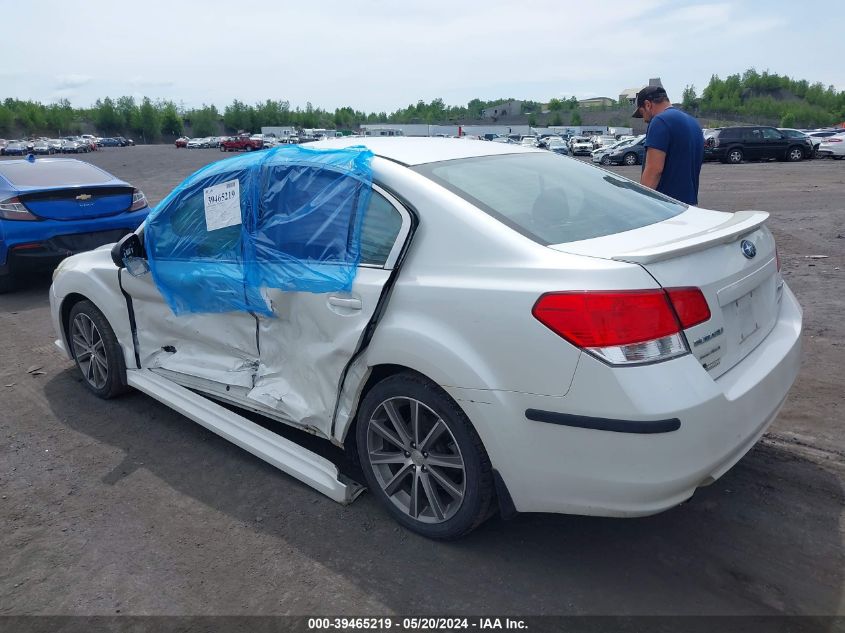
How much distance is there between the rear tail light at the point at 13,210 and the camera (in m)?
7.66

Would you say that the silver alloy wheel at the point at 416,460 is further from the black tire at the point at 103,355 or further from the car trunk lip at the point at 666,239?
the black tire at the point at 103,355

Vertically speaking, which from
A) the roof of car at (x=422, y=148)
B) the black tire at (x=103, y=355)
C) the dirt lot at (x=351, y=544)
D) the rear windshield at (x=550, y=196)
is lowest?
the dirt lot at (x=351, y=544)

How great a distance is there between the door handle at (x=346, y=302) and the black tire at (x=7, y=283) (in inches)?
256

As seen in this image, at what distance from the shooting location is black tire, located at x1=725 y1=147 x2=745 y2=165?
30.8 metres

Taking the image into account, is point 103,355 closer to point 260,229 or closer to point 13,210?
point 260,229

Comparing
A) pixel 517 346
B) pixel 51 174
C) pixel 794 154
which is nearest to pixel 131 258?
pixel 517 346

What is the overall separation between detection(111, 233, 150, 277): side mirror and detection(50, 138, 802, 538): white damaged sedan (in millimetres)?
647

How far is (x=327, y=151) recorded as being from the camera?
3.46 meters

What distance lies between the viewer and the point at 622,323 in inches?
92.4

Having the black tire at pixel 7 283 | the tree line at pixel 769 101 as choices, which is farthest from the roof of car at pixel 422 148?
the tree line at pixel 769 101

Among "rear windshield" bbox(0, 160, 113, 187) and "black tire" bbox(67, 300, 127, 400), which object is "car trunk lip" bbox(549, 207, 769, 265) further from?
"rear windshield" bbox(0, 160, 113, 187)

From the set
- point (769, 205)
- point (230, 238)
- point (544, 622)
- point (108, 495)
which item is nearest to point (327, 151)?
point (230, 238)

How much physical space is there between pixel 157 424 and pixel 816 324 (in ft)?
16.9

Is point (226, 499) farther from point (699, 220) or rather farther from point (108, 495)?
point (699, 220)
